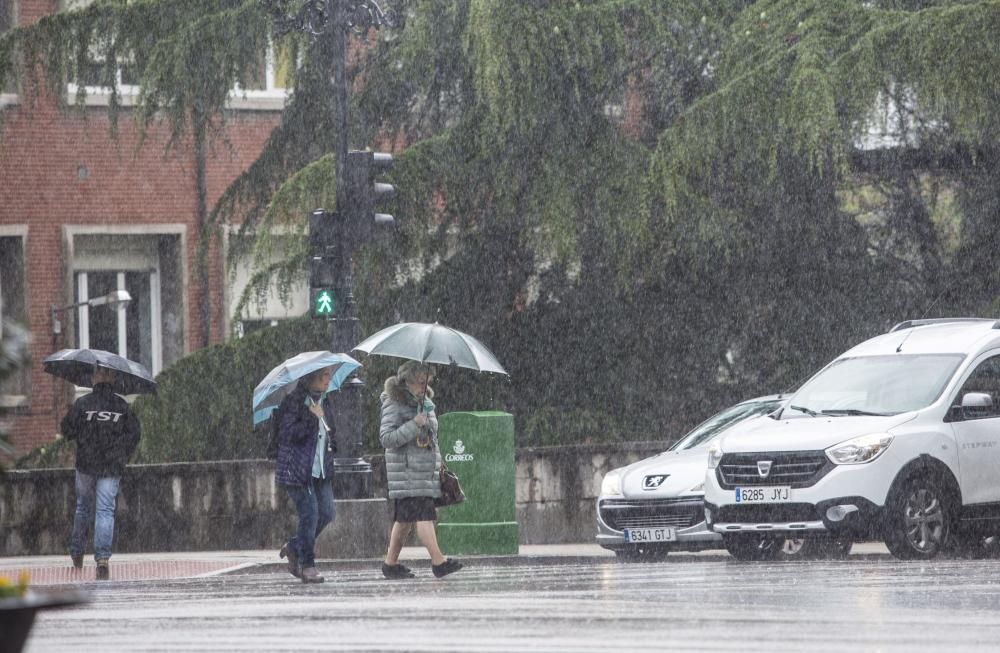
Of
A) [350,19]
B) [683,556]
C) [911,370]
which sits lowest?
[683,556]

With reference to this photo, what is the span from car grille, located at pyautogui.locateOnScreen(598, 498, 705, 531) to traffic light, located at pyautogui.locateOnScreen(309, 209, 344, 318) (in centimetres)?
303

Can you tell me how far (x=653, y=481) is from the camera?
17.7 metres

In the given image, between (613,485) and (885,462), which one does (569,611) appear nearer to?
(885,462)

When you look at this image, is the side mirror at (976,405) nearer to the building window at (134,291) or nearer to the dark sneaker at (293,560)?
the dark sneaker at (293,560)

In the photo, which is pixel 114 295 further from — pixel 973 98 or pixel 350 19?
pixel 973 98

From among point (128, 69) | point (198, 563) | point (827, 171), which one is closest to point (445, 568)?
point (198, 563)

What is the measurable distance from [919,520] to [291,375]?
484 centimetres

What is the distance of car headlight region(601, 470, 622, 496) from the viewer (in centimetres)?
1784

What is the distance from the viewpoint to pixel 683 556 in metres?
18.4

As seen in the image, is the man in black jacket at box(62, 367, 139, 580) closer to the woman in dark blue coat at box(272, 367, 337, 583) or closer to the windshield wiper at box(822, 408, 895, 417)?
the woman in dark blue coat at box(272, 367, 337, 583)

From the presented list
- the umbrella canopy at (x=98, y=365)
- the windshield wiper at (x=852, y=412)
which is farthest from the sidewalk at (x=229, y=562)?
the umbrella canopy at (x=98, y=365)

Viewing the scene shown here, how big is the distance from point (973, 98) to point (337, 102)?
5.57 metres

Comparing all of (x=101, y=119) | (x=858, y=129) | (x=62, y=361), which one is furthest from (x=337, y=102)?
(x=101, y=119)

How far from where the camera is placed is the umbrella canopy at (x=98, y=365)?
17.0 m
